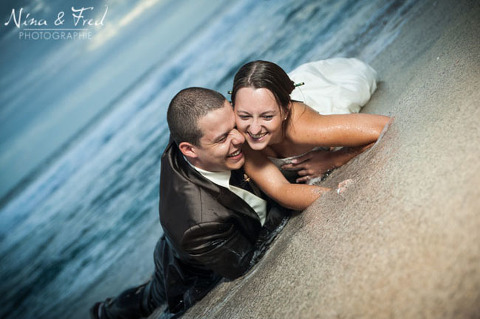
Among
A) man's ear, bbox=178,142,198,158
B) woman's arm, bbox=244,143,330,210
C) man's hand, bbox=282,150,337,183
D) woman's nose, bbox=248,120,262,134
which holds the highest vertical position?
man's ear, bbox=178,142,198,158

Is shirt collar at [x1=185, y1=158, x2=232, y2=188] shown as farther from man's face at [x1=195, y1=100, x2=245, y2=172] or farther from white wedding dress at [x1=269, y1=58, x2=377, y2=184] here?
white wedding dress at [x1=269, y1=58, x2=377, y2=184]

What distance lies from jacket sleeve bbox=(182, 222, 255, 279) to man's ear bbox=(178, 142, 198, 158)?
49 centimetres

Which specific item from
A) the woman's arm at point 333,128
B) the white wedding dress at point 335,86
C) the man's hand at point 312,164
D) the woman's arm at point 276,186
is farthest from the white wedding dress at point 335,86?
the woman's arm at point 276,186

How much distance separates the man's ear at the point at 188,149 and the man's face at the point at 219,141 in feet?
0.10

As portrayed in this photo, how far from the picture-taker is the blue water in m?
5.90

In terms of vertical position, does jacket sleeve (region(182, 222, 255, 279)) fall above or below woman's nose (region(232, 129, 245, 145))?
below

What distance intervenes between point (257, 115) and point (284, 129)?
419 mm

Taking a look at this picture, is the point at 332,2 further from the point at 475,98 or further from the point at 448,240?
the point at 448,240

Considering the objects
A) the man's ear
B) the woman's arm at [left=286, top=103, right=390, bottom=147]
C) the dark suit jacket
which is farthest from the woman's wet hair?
the dark suit jacket

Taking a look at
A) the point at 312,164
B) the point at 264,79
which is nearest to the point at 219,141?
the point at 264,79

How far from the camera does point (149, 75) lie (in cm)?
1506

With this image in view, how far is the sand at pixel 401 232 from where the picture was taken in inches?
46.7

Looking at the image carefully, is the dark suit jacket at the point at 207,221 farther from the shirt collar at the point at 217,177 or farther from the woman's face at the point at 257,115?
the woman's face at the point at 257,115

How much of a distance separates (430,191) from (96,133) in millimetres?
13118
